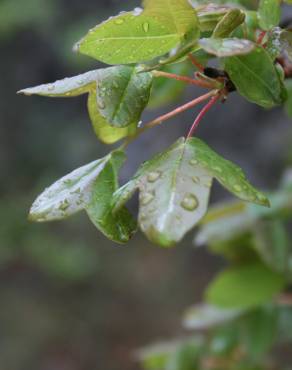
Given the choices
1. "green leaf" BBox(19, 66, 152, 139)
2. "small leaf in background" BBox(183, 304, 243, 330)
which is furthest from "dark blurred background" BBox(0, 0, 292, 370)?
"green leaf" BBox(19, 66, 152, 139)

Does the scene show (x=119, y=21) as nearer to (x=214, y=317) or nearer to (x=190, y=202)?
(x=190, y=202)

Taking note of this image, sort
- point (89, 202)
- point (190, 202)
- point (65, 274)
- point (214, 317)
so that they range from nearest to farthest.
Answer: point (190, 202)
point (89, 202)
point (214, 317)
point (65, 274)

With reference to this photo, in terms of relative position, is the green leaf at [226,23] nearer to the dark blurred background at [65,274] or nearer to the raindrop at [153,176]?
the raindrop at [153,176]

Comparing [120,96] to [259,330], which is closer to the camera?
[120,96]

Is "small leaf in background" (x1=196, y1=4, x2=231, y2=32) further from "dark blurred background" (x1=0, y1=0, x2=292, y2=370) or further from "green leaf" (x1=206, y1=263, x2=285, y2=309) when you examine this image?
"dark blurred background" (x1=0, y1=0, x2=292, y2=370)

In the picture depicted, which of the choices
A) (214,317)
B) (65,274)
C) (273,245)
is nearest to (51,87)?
(273,245)

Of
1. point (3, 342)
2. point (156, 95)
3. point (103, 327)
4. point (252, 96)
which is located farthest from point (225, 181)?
Answer: point (103, 327)
